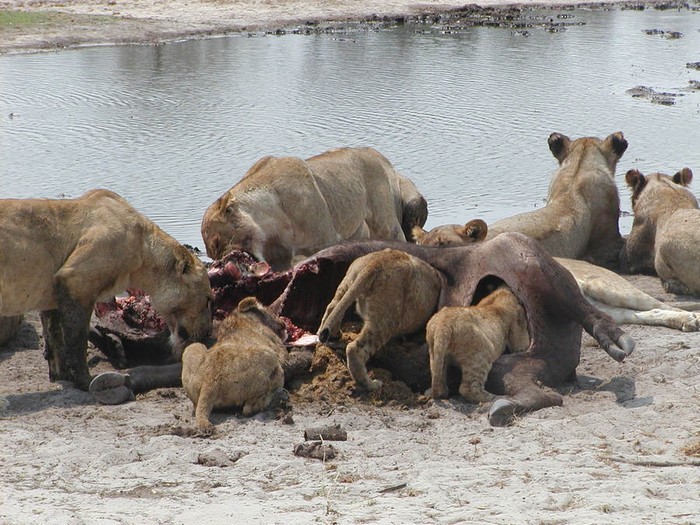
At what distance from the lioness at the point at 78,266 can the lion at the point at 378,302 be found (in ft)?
3.85

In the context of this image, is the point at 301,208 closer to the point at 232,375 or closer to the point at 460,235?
the point at 460,235

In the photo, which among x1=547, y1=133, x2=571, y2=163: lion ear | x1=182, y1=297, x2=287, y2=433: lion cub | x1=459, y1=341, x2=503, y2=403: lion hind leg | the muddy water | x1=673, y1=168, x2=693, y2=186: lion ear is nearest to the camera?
x1=182, y1=297, x2=287, y2=433: lion cub

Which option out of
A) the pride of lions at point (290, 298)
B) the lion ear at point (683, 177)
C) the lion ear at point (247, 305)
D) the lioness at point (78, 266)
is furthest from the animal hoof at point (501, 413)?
the lion ear at point (683, 177)

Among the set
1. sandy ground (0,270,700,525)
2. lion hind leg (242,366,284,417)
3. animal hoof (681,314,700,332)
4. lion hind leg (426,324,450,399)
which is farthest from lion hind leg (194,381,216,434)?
animal hoof (681,314,700,332)

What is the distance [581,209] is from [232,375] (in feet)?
19.9

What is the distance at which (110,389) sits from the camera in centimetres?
760

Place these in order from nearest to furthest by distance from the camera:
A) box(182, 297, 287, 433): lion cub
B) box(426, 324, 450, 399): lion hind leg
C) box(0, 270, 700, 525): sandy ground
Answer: box(0, 270, 700, 525): sandy ground < box(182, 297, 287, 433): lion cub < box(426, 324, 450, 399): lion hind leg

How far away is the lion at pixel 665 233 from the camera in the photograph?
36.1 feet

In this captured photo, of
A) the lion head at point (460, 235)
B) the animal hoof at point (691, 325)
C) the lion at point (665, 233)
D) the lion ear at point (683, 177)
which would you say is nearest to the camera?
the lion head at point (460, 235)

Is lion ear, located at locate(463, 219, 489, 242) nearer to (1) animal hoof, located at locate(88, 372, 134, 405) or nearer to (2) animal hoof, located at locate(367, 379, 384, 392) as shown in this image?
(2) animal hoof, located at locate(367, 379, 384, 392)

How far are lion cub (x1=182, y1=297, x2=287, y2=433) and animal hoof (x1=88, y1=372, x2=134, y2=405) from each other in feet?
1.43

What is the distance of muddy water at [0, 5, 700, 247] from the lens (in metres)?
16.5

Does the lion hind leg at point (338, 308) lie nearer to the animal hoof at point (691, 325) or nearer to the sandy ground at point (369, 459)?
the sandy ground at point (369, 459)

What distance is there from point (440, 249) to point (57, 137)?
39.5 feet
